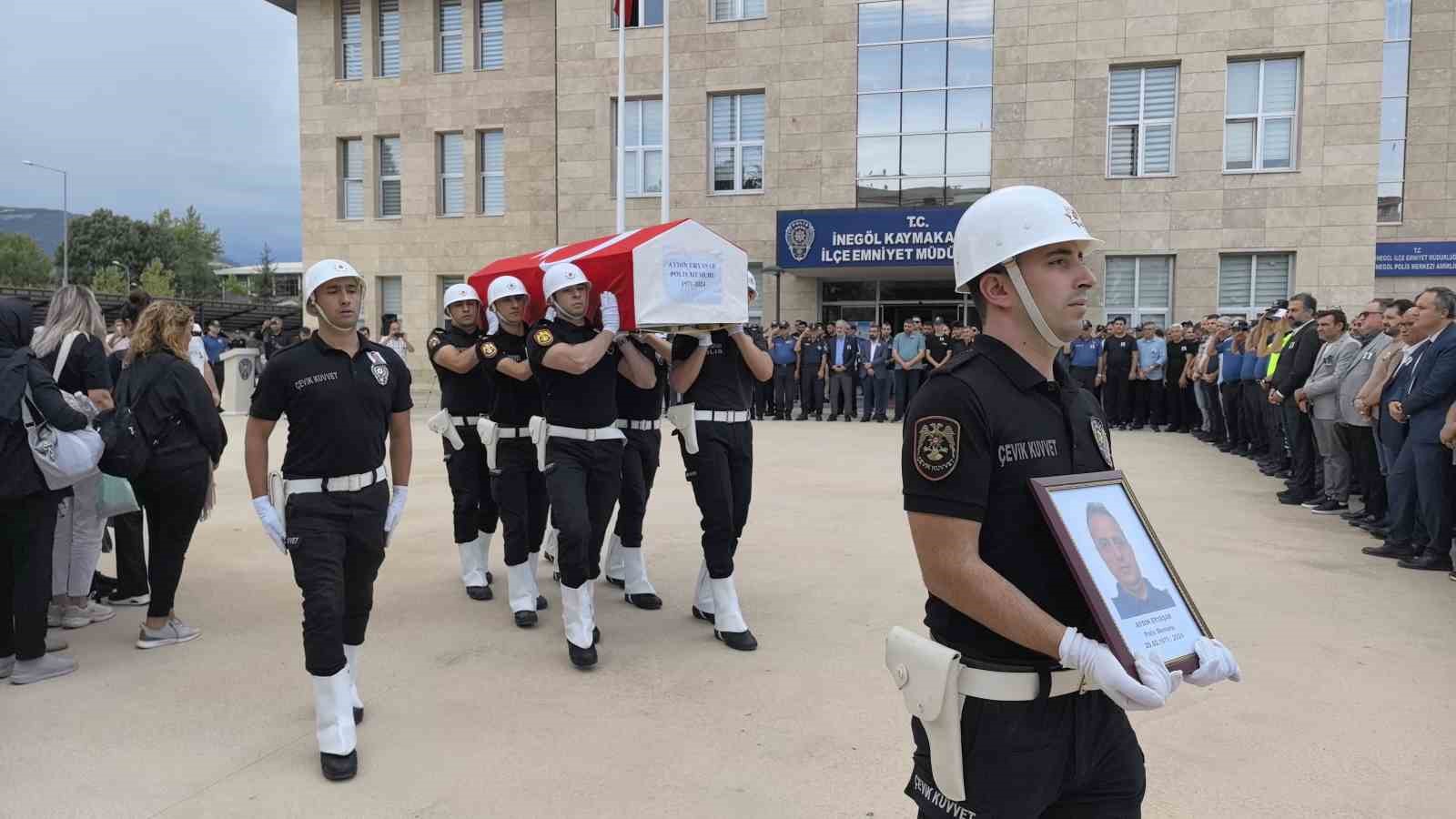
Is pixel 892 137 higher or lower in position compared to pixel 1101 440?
higher

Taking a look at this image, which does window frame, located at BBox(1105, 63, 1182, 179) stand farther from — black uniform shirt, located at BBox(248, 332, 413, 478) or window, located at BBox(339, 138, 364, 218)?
black uniform shirt, located at BBox(248, 332, 413, 478)

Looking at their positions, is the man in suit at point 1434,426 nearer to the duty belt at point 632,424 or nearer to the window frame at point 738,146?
the duty belt at point 632,424

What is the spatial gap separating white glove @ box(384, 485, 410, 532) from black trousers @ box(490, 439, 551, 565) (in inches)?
56.2

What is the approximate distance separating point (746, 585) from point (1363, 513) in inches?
236

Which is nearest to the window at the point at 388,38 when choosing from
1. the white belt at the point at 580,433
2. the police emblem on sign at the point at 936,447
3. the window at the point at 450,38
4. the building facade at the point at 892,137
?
the building facade at the point at 892,137

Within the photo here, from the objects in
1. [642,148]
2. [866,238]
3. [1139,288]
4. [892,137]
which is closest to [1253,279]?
[1139,288]

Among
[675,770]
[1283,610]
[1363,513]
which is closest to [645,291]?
[675,770]

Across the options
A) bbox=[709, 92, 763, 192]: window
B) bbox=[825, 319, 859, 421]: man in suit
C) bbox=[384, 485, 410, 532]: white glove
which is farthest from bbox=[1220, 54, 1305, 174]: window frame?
bbox=[384, 485, 410, 532]: white glove

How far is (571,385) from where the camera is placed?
5.13 metres

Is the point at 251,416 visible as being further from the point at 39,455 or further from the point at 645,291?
the point at 645,291

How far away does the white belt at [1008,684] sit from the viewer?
2.02 metres

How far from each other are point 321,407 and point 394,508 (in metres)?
0.58

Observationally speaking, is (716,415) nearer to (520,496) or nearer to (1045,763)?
(520,496)

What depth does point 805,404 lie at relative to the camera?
19.1 m
